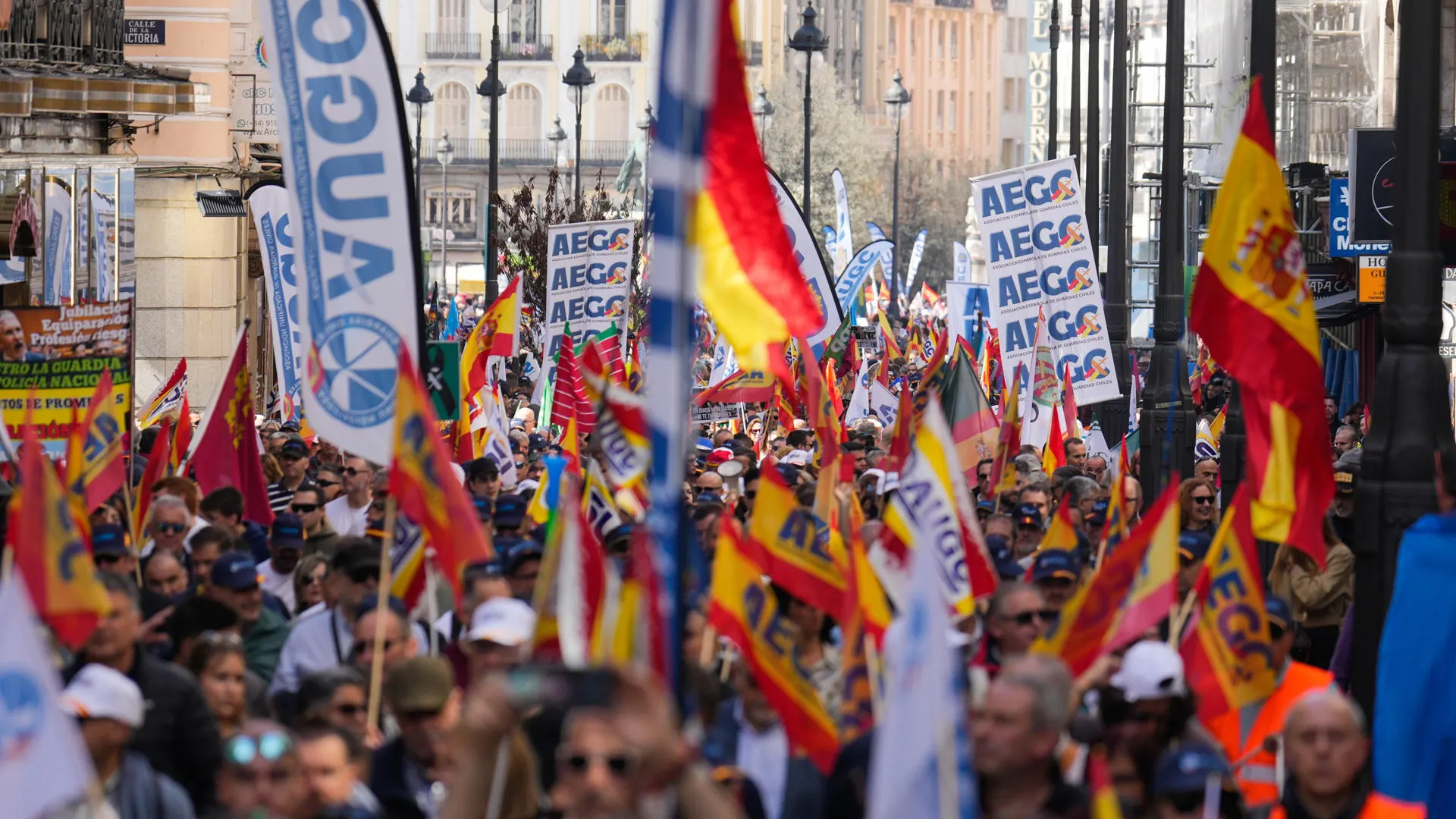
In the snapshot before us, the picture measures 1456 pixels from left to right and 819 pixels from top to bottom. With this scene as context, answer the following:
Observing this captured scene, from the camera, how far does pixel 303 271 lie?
9797 mm

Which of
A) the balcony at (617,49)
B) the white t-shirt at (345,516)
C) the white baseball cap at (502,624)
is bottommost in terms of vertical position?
the white t-shirt at (345,516)

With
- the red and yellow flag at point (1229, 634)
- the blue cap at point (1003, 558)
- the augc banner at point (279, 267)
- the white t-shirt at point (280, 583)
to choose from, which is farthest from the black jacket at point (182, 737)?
the augc banner at point (279, 267)

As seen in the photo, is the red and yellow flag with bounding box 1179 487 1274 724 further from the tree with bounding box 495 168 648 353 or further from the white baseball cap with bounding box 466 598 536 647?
the tree with bounding box 495 168 648 353

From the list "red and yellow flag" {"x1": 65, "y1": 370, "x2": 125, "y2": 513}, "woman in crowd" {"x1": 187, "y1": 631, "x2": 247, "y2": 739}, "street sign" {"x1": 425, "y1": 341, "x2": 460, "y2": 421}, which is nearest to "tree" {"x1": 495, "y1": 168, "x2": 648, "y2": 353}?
"street sign" {"x1": 425, "y1": 341, "x2": 460, "y2": 421}

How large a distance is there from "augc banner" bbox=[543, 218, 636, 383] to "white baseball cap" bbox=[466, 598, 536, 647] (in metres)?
14.5

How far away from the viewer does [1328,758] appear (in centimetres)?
617

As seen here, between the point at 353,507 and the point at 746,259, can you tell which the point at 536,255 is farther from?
the point at 746,259

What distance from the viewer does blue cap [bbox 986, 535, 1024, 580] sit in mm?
10039

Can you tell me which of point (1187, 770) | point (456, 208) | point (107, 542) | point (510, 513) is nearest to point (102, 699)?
point (1187, 770)

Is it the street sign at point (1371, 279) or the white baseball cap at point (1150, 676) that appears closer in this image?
the white baseball cap at point (1150, 676)

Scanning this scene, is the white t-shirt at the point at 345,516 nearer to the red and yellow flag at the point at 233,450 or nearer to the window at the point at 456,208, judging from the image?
the red and yellow flag at the point at 233,450

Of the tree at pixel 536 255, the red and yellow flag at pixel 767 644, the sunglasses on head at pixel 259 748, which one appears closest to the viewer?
the sunglasses on head at pixel 259 748

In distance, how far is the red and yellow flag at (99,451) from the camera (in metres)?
10.7

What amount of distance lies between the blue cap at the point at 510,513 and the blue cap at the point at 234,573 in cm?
231
